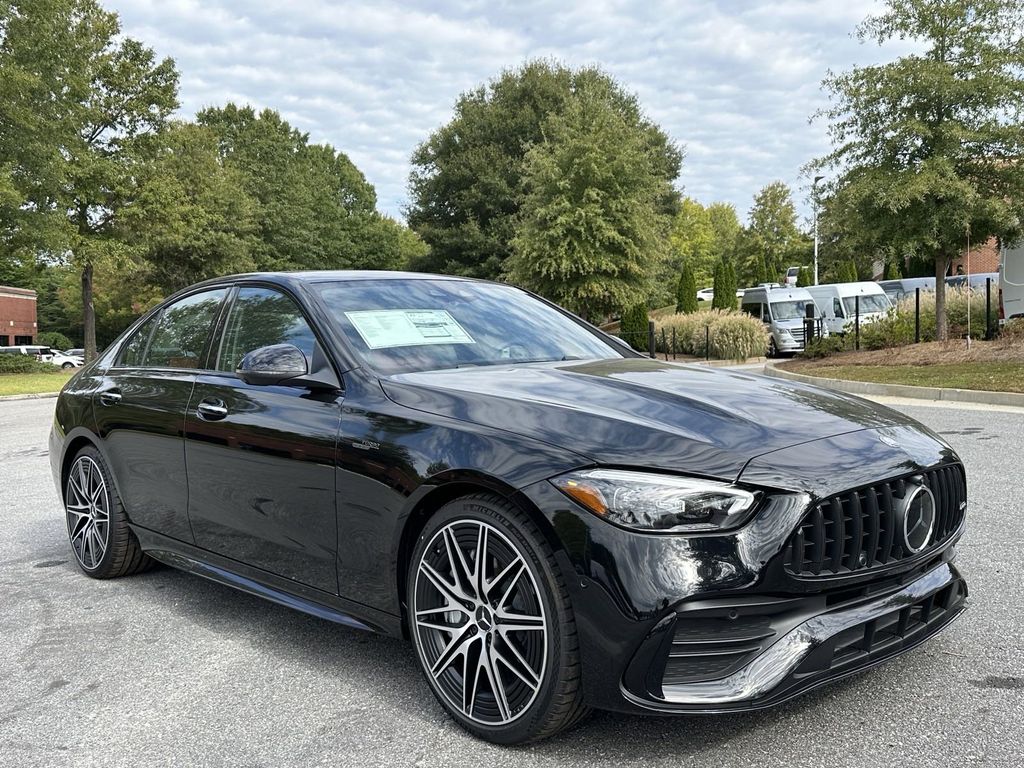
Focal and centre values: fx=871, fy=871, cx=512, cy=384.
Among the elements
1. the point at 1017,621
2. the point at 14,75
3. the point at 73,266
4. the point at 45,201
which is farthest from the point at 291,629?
the point at 73,266

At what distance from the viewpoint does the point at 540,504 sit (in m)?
2.55

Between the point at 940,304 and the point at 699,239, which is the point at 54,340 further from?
the point at 940,304

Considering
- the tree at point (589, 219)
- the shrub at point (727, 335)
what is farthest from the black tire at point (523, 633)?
Result: the tree at point (589, 219)

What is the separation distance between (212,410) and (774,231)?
72076mm

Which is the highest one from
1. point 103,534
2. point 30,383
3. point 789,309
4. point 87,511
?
point 789,309

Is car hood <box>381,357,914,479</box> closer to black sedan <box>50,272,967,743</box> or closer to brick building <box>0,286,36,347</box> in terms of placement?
black sedan <box>50,272,967,743</box>

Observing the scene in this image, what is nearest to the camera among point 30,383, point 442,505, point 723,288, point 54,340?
point 442,505

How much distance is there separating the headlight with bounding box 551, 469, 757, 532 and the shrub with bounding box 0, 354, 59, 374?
32.6 metres

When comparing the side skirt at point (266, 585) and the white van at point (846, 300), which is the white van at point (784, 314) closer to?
the white van at point (846, 300)

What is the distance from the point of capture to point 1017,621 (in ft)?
12.0

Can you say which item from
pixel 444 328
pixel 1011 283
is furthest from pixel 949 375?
pixel 444 328

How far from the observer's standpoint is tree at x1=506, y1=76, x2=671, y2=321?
30672mm

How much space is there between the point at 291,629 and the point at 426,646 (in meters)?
1.23

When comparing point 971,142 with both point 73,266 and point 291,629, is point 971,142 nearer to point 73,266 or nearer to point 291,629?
point 291,629
